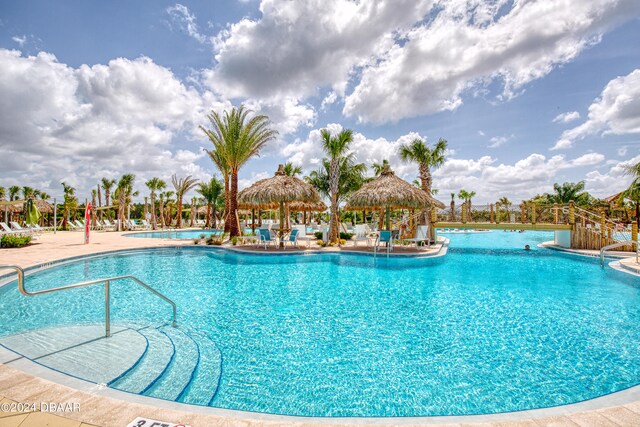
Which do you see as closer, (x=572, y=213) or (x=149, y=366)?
(x=149, y=366)

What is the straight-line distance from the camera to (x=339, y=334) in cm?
480

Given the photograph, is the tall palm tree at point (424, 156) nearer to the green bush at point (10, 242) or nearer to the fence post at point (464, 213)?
the fence post at point (464, 213)

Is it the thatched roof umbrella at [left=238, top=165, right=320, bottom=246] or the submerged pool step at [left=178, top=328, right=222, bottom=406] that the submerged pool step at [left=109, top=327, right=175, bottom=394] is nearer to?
the submerged pool step at [left=178, top=328, right=222, bottom=406]

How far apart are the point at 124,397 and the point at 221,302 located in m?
4.10

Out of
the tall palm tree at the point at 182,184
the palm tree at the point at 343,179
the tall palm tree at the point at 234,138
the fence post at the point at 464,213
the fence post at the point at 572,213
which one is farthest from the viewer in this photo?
the tall palm tree at the point at 182,184

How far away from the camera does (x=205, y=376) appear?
346 centimetres

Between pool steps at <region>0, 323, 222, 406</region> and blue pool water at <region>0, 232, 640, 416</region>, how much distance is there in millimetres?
281

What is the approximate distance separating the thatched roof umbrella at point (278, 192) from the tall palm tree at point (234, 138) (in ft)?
6.08

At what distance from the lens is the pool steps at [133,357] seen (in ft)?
9.98

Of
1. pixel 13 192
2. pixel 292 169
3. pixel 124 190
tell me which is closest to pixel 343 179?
pixel 292 169

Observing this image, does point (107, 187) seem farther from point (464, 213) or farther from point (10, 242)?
point (464, 213)

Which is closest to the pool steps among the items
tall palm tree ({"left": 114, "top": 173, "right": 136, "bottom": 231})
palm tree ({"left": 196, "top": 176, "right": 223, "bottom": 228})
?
tall palm tree ({"left": 114, "top": 173, "right": 136, "bottom": 231})

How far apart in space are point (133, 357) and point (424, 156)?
58.2 ft

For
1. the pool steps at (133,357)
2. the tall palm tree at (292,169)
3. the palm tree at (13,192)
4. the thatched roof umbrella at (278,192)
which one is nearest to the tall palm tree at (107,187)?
the tall palm tree at (292,169)
